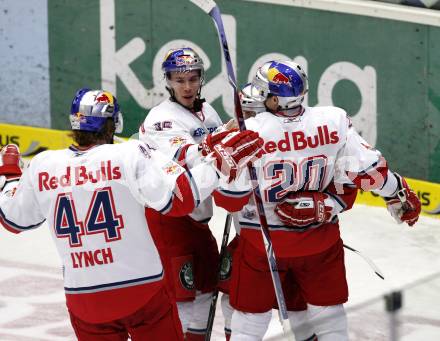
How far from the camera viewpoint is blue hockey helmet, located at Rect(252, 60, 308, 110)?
512cm

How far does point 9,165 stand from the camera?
16.3ft

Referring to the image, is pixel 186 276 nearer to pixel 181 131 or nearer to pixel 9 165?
pixel 181 131

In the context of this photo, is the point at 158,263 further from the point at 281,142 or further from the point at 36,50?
the point at 36,50

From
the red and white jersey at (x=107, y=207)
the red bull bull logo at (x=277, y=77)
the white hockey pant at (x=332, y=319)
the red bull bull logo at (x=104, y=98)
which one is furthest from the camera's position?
the red bull bull logo at (x=277, y=77)

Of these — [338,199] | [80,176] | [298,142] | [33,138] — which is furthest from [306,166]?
[33,138]

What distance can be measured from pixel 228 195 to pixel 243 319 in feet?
1.81

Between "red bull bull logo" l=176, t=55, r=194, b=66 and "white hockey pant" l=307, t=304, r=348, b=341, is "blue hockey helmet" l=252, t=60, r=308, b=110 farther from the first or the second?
"white hockey pant" l=307, t=304, r=348, b=341

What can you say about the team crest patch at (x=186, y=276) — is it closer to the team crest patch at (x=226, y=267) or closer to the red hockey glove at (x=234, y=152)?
the team crest patch at (x=226, y=267)

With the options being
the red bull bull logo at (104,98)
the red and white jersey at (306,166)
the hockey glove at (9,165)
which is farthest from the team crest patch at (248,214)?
the hockey glove at (9,165)

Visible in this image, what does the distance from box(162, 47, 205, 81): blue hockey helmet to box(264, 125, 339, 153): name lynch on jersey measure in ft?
2.68

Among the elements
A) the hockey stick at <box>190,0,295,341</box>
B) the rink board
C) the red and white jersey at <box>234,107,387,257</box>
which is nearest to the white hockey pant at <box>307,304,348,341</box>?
the hockey stick at <box>190,0,295,341</box>

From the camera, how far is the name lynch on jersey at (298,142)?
5.06m

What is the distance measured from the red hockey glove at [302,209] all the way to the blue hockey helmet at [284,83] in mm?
374

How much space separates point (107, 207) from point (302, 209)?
3.02 feet
